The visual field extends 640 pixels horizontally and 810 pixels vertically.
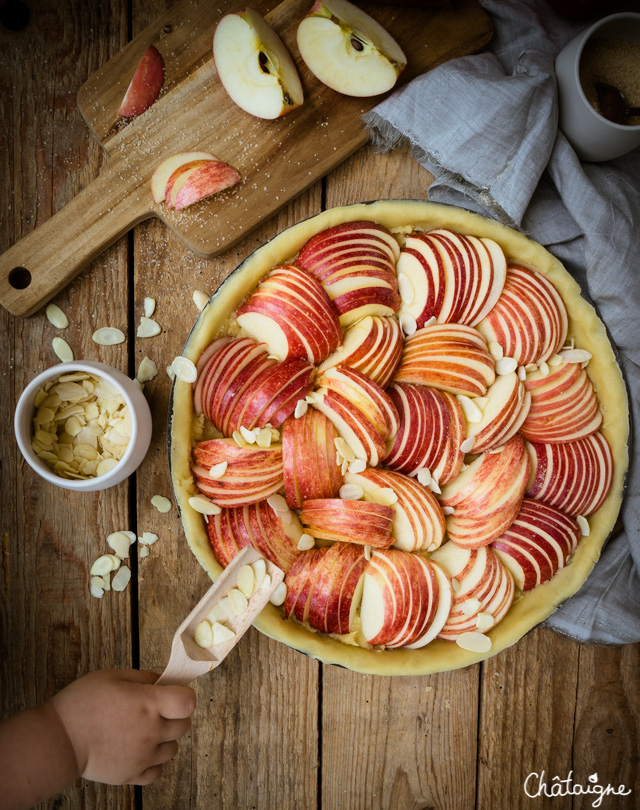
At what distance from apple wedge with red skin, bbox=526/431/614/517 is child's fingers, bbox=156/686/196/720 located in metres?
0.71

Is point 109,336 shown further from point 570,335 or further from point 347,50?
point 570,335

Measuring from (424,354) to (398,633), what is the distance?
0.50m

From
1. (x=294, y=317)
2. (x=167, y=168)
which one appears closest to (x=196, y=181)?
(x=167, y=168)

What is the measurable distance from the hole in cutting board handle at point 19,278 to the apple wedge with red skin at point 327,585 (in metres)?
0.76

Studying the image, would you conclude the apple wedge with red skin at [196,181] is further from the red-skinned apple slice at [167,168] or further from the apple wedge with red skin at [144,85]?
the apple wedge with red skin at [144,85]

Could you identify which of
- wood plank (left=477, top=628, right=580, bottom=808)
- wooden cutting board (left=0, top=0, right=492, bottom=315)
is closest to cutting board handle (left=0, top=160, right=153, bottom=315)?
wooden cutting board (left=0, top=0, right=492, bottom=315)

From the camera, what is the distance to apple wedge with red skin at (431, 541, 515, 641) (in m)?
1.10

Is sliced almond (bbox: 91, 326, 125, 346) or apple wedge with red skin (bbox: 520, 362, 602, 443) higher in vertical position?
sliced almond (bbox: 91, 326, 125, 346)

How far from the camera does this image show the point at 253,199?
1.19 metres

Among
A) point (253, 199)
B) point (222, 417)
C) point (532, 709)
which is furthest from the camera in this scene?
point (532, 709)

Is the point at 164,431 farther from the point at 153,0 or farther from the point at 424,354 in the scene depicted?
the point at 153,0

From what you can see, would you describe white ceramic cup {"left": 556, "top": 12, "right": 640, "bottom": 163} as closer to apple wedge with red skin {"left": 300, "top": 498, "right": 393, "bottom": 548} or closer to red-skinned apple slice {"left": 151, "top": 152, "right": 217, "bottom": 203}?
red-skinned apple slice {"left": 151, "top": 152, "right": 217, "bottom": 203}

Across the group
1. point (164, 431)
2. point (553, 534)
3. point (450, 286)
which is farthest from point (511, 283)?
point (164, 431)

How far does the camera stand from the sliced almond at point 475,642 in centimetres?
111
